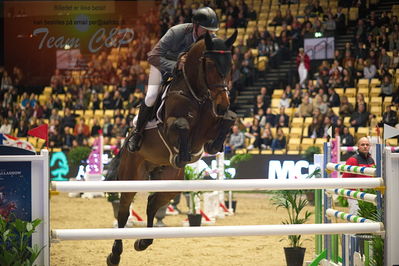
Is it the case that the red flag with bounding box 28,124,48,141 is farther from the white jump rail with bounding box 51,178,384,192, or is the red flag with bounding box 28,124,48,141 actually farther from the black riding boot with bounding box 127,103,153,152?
the black riding boot with bounding box 127,103,153,152

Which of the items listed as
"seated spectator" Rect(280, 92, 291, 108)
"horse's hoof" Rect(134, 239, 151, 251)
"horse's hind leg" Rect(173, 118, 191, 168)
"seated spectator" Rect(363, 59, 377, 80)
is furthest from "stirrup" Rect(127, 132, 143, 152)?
"seated spectator" Rect(363, 59, 377, 80)

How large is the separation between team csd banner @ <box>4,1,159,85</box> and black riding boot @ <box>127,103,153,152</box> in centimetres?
1508

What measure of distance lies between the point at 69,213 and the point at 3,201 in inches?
293

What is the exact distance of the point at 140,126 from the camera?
6.07 metres

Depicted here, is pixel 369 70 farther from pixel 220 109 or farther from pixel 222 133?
pixel 220 109

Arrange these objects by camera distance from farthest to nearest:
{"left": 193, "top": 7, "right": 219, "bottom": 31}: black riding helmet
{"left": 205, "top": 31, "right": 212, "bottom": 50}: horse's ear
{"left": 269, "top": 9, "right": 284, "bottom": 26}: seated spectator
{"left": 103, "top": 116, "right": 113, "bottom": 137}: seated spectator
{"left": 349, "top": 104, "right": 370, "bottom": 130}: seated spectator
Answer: {"left": 269, "top": 9, "right": 284, "bottom": 26}: seated spectator < {"left": 103, "top": 116, "right": 113, "bottom": 137}: seated spectator < {"left": 349, "top": 104, "right": 370, "bottom": 130}: seated spectator < {"left": 193, "top": 7, "right": 219, "bottom": 31}: black riding helmet < {"left": 205, "top": 31, "right": 212, "bottom": 50}: horse's ear

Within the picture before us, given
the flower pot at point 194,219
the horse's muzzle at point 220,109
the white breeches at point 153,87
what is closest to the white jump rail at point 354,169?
the horse's muzzle at point 220,109

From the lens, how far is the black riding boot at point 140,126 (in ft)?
19.9

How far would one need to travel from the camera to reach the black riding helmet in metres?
5.47

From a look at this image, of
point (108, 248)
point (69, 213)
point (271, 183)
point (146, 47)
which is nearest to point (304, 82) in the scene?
point (146, 47)

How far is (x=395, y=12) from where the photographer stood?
53.6ft

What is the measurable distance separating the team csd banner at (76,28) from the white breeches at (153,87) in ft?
49.3

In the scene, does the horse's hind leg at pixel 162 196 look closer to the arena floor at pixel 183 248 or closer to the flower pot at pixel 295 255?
the arena floor at pixel 183 248

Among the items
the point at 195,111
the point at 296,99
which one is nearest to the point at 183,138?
the point at 195,111
